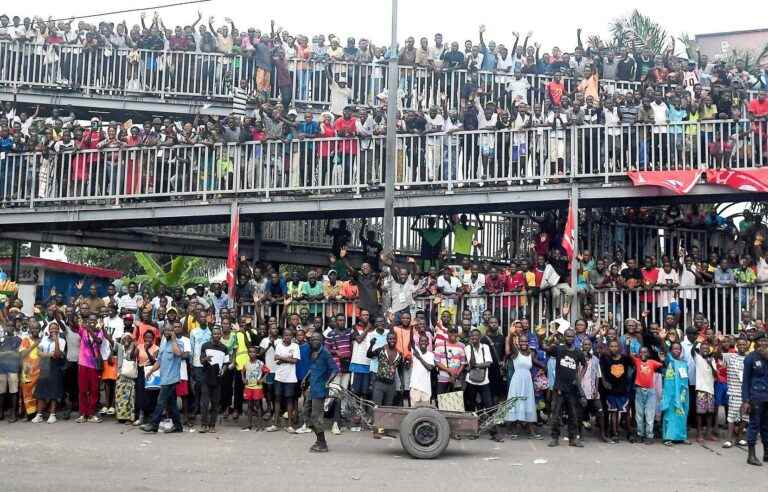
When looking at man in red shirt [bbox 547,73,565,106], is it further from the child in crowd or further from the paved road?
the child in crowd

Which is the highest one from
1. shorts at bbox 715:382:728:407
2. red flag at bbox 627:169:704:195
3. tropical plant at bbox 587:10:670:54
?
tropical plant at bbox 587:10:670:54

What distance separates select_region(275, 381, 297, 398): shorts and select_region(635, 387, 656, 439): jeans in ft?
15.4

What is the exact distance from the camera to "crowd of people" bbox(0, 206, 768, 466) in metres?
12.5

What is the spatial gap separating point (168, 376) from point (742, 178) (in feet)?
29.8

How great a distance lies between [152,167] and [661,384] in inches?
368

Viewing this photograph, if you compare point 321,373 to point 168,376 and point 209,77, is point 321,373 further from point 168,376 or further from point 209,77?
point 209,77

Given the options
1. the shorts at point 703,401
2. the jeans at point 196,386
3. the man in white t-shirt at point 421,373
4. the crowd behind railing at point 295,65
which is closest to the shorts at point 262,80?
the crowd behind railing at point 295,65

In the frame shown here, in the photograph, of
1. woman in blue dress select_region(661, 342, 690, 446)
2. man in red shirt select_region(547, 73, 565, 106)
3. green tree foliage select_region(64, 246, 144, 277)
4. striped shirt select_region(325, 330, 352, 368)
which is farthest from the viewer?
green tree foliage select_region(64, 246, 144, 277)

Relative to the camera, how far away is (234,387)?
13953 mm

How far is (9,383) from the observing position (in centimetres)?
1408

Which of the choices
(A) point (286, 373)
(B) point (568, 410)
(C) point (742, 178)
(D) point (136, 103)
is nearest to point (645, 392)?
(B) point (568, 410)

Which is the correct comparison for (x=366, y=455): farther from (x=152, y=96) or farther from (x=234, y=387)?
(x=152, y=96)

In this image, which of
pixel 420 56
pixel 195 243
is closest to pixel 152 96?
pixel 195 243

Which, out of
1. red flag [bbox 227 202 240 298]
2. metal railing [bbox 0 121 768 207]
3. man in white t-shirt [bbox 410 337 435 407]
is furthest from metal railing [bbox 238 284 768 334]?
metal railing [bbox 0 121 768 207]
